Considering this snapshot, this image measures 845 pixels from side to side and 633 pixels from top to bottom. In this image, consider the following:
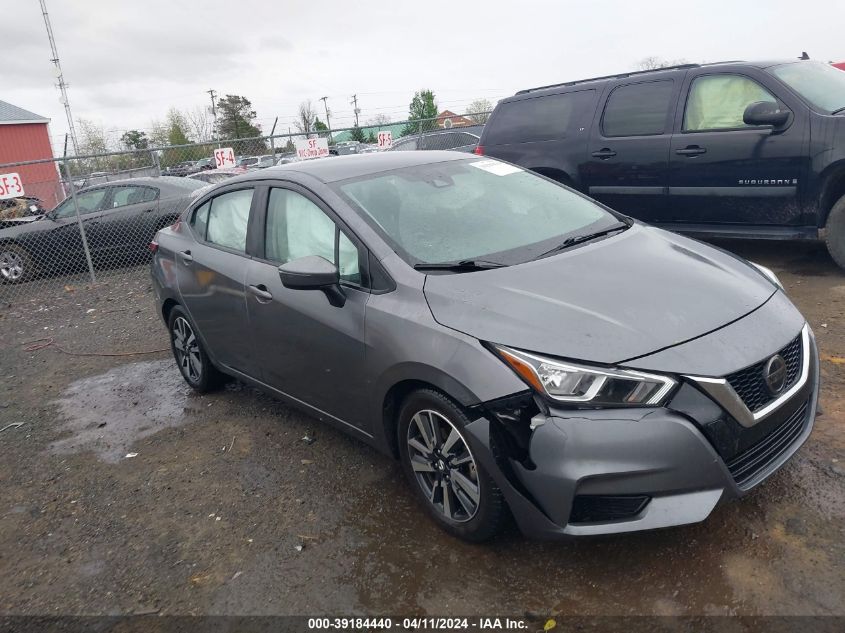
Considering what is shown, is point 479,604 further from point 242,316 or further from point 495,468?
point 242,316

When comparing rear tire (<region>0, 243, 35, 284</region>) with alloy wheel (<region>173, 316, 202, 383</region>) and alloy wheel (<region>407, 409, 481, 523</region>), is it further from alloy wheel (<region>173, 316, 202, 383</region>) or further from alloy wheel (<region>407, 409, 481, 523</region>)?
alloy wheel (<region>407, 409, 481, 523</region>)

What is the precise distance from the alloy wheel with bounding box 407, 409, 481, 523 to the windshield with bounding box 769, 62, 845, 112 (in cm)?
489

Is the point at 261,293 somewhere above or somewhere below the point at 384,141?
below

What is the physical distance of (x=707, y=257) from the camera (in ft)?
11.0

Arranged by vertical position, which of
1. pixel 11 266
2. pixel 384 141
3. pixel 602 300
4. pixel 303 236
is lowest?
pixel 11 266

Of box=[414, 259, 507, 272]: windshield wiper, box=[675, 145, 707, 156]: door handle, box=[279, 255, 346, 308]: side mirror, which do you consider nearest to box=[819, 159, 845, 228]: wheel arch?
box=[675, 145, 707, 156]: door handle

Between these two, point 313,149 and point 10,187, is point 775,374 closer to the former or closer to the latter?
point 10,187

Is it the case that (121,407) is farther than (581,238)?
Yes

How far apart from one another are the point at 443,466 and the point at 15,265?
10355 mm

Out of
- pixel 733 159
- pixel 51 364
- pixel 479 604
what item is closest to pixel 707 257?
pixel 479 604

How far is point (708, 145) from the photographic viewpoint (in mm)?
6262

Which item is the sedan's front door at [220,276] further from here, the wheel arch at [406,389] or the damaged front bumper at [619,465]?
the damaged front bumper at [619,465]

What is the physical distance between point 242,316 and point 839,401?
348 centimetres

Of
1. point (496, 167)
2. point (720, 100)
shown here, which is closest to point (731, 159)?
point (720, 100)
